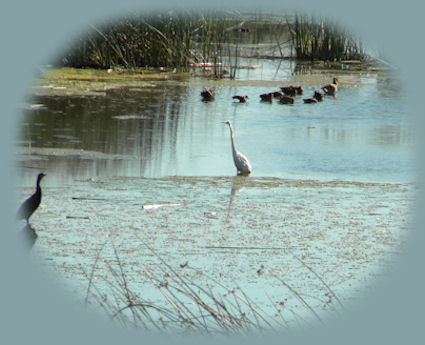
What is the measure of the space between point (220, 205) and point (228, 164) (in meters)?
1.96

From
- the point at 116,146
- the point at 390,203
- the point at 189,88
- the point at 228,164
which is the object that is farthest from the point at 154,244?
the point at 189,88

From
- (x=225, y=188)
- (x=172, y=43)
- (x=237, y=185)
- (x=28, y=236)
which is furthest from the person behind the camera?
(x=172, y=43)

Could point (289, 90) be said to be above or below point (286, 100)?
above

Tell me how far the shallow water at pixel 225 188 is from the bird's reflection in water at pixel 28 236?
78 mm

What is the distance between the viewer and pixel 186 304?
443 cm

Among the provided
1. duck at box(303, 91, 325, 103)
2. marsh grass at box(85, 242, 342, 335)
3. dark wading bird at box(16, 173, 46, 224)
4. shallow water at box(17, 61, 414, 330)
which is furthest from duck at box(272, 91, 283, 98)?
marsh grass at box(85, 242, 342, 335)

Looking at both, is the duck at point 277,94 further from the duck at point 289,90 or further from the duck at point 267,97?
the duck at point 289,90

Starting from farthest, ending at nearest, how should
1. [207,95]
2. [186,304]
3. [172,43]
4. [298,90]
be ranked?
[172,43], [298,90], [207,95], [186,304]

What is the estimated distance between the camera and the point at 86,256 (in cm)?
519

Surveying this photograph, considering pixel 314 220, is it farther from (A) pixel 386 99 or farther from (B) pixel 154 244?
(A) pixel 386 99

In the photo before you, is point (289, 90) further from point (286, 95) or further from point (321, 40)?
point (321, 40)

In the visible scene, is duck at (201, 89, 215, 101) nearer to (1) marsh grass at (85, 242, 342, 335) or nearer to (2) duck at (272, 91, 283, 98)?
(2) duck at (272, 91, 283, 98)

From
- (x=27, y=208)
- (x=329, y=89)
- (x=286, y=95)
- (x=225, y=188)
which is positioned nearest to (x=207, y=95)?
(x=286, y=95)

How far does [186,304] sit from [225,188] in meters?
3.03
